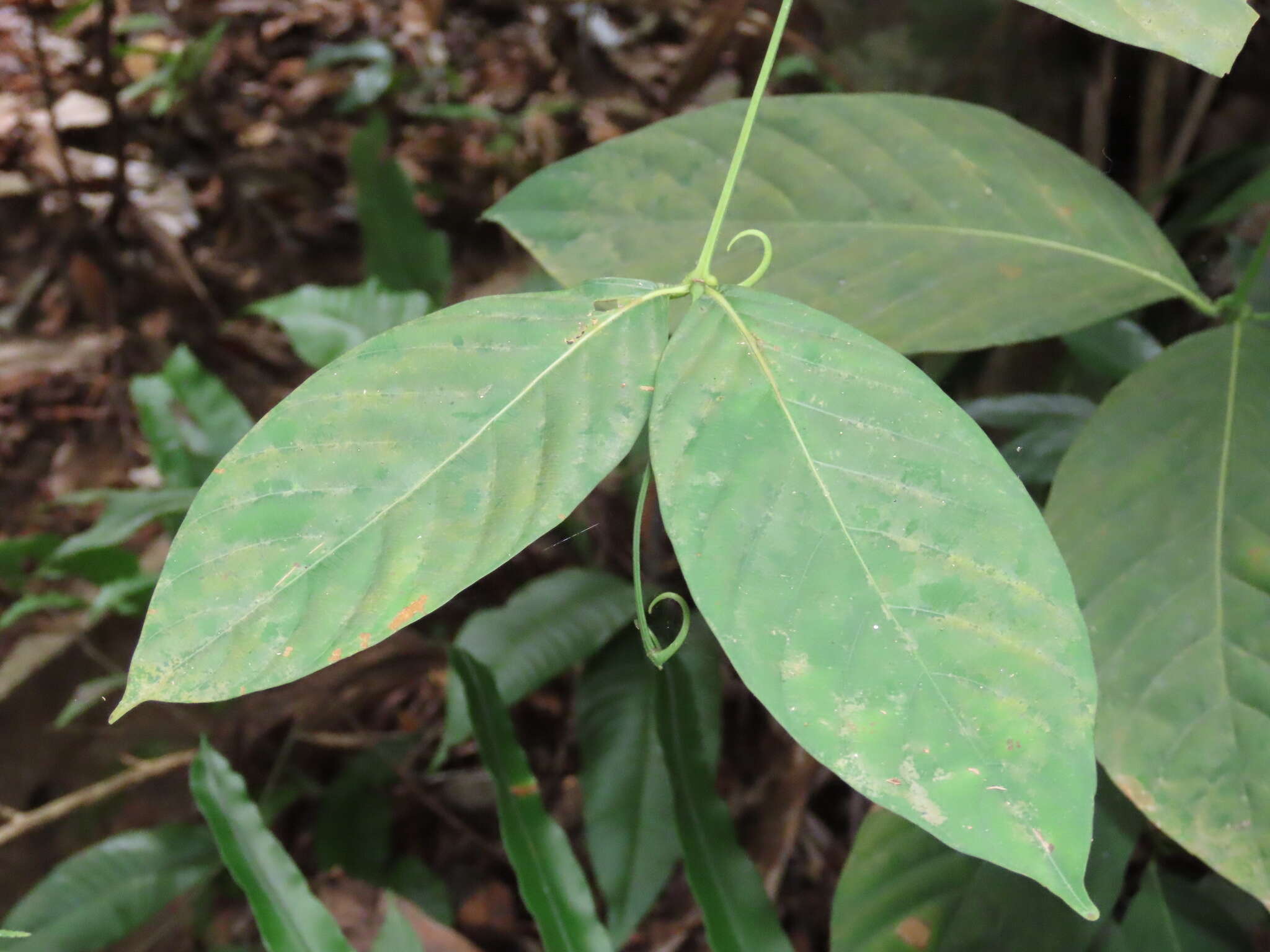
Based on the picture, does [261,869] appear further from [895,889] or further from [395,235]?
[395,235]

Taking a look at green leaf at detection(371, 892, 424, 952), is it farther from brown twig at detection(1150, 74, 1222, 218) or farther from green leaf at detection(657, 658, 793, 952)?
brown twig at detection(1150, 74, 1222, 218)

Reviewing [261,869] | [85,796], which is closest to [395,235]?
[85,796]

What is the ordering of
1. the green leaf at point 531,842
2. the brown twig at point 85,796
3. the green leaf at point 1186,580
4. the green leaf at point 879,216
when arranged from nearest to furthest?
the green leaf at point 1186,580 → the green leaf at point 879,216 → the green leaf at point 531,842 → the brown twig at point 85,796

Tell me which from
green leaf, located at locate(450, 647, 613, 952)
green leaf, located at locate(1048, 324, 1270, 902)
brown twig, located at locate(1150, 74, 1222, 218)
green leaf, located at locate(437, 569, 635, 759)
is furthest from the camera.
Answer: brown twig, located at locate(1150, 74, 1222, 218)

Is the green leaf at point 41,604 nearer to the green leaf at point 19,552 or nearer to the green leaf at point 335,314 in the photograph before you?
the green leaf at point 19,552

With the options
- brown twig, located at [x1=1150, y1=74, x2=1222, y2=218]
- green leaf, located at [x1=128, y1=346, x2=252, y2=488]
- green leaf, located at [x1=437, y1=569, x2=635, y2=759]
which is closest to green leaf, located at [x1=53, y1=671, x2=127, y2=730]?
green leaf, located at [x1=128, y1=346, x2=252, y2=488]

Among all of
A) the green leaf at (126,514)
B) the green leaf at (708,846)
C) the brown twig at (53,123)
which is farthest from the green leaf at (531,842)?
the brown twig at (53,123)
